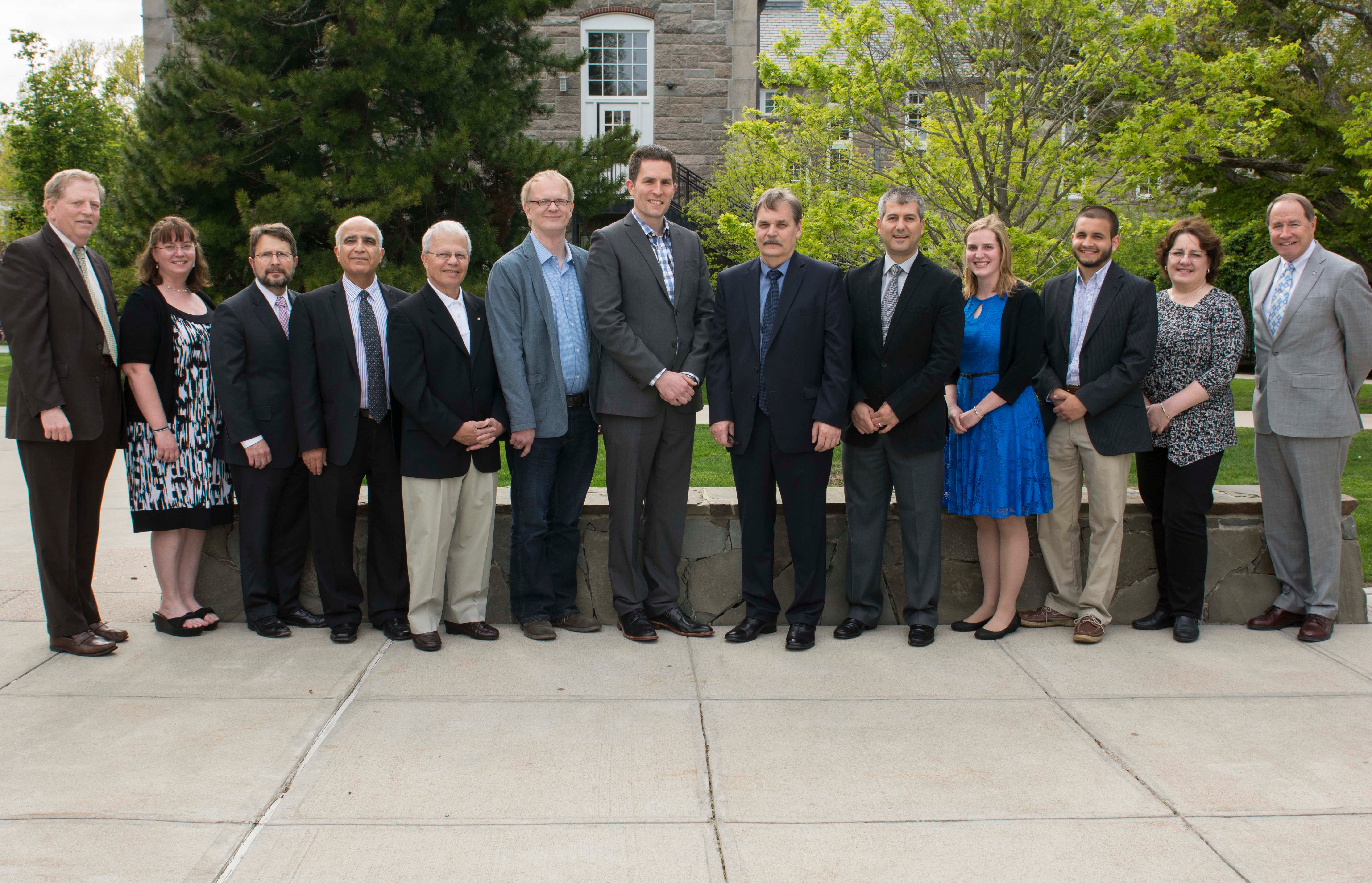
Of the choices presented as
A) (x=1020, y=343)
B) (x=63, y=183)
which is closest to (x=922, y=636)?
(x=1020, y=343)

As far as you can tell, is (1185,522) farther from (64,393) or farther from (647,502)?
(64,393)

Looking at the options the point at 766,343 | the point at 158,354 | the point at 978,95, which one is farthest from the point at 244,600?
the point at 978,95

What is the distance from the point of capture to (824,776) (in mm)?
3184

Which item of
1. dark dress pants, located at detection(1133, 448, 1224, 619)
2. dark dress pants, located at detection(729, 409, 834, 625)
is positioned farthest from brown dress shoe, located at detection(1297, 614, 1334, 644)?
dark dress pants, located at detection(729, 409, 834, 625)

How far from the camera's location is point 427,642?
4.43 metres

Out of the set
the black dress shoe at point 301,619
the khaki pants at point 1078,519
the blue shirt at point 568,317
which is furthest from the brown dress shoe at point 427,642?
the khaki pants at point 1078,519

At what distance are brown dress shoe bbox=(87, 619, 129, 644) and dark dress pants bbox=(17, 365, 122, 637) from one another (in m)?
0.03

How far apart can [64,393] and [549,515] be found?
84.0 inches

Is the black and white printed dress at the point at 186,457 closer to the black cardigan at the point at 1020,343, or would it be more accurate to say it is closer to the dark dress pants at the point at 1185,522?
the black cardigan at the point at 1020,343

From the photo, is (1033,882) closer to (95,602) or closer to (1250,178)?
(95,602)

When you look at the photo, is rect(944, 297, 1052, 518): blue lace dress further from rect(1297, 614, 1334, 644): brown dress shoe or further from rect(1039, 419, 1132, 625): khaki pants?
rect(1297, 614, 1334, 644): brown dress shoe

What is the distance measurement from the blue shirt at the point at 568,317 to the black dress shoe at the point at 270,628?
171cm

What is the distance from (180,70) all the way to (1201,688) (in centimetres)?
1043

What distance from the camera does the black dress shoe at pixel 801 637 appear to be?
14.7ft
